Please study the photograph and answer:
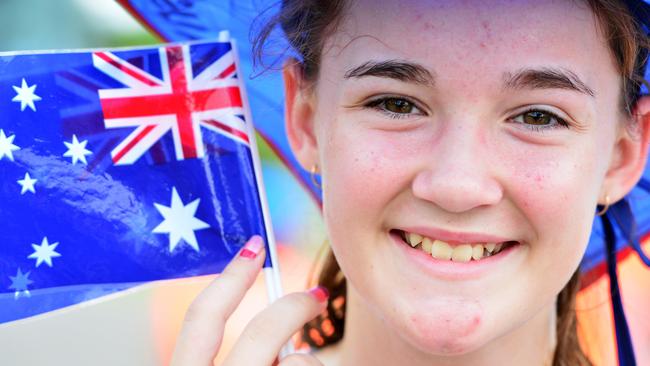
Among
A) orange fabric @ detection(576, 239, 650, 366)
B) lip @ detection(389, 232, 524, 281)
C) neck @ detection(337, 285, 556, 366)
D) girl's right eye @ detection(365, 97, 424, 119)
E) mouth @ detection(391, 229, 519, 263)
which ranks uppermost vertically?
girl's right eye @ detection(365, 97, 424, 119)

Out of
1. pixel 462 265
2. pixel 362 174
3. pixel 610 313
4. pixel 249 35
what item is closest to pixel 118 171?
pixel 249 35

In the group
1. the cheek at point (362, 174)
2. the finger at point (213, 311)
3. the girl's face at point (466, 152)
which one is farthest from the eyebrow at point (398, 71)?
the finger at point (213, 311)

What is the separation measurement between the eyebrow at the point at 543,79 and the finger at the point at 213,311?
2.71 feet

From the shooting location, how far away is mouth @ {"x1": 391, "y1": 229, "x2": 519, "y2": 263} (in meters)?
1.99

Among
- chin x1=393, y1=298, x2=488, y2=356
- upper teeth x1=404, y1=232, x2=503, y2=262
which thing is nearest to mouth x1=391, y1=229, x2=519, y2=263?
upper teeth x1=404, y1=232, x2=503, y2=262

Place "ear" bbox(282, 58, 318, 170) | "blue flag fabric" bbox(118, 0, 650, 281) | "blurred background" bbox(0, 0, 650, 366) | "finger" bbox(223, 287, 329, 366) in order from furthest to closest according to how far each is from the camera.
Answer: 1. "blue flag fabric" bbox(118, 0, 650, 281)
2. "ear" bbox(282, 58, 318, 170)
3. "blurred background" bbox(0, 0, 650, 366)
4. "finger" bbox(223, 287, 329, 366)

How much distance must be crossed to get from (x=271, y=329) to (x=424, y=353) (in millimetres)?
444

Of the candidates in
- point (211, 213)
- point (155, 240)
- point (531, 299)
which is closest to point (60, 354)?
point (155, 240)

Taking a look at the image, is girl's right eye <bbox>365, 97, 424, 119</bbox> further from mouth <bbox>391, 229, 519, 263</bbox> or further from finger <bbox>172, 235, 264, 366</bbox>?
finger <bbox>172, 235, 264, 366</bbox>

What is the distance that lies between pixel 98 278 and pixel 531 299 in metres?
1.08

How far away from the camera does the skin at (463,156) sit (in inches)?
74.0

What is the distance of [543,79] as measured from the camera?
1.89 meters

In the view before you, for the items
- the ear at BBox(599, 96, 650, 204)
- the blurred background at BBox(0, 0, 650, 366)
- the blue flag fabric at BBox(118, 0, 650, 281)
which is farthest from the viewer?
the blue flag fabric at BBox(118, 0, 650, 281)

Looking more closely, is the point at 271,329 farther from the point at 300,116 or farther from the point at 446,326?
the point at 300,116
